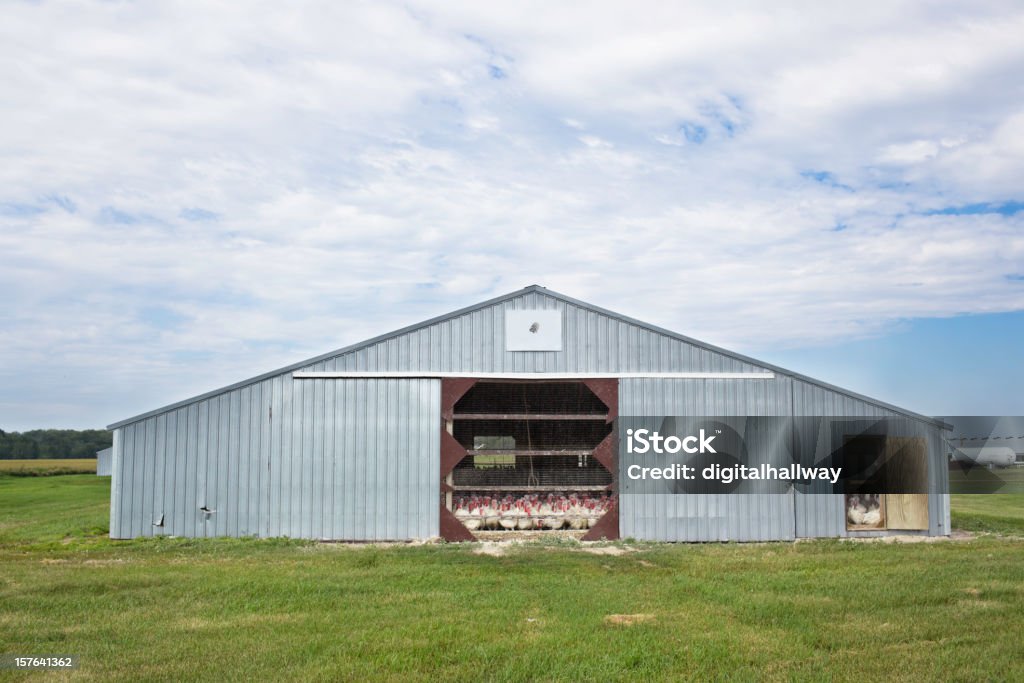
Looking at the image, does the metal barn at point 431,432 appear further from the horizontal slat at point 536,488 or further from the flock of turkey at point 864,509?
the flock of turkey at point 864,509

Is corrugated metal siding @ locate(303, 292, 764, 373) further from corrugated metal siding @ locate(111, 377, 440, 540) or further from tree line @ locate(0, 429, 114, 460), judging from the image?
tree line @ locate(0, 429, 114, 460)

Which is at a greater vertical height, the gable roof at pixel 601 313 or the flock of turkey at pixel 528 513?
the gable roof at pixel 601 313

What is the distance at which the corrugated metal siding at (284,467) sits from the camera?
18.9 meters

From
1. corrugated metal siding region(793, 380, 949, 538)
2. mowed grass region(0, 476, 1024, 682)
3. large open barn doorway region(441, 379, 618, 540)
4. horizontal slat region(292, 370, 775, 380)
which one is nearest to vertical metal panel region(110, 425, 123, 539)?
mowed grass region(0, 476, 1024, 682)

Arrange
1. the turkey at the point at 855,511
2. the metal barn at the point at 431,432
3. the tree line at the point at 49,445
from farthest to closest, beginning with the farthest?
1. the tree line at the point at 49,445
2. the turkey at the point at 855,511
3. the metal barn at the point at 431,432

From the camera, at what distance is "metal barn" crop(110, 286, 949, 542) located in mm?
18938

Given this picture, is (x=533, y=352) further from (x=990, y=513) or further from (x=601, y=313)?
(x=990, y=513)

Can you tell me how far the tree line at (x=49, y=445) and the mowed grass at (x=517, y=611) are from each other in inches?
2563

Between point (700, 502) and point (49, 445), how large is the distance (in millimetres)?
73871

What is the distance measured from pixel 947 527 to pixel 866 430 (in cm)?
303

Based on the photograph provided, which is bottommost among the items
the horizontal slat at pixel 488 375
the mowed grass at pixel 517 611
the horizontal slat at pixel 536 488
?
the mowed grass at pixel 517 611

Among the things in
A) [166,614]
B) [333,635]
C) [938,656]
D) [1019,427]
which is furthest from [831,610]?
[1019,427]

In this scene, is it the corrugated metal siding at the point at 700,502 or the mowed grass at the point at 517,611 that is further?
the corrugated metal siding at the point at 700,502

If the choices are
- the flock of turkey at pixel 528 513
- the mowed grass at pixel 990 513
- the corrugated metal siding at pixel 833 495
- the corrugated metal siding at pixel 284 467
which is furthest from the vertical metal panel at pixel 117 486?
the mowed grass at pixel 990 513
